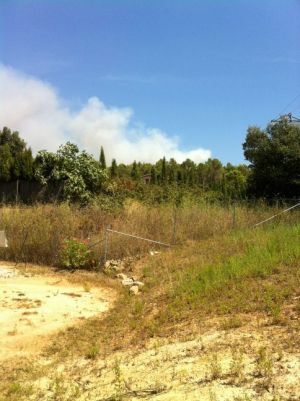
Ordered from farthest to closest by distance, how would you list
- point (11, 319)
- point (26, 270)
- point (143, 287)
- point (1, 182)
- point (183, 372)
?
point (1, 182)
point (26, 270)
point (143, 287)
point (11, 319)
point (183, 372)

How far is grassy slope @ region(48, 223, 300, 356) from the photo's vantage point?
21.3 ft

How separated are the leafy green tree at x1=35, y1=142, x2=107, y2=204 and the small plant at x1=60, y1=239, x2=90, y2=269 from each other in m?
5.49

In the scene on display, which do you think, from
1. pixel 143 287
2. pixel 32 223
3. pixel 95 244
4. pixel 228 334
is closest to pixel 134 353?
pixel 228 334

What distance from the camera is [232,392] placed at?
3875mm

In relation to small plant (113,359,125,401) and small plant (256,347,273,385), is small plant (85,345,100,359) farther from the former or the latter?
small plant (256,347,273,385)

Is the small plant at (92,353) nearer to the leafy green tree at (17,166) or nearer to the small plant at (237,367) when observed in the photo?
the small plant at (237,367)

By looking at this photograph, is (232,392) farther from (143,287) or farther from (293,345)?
(143,287)

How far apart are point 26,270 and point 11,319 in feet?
13.7

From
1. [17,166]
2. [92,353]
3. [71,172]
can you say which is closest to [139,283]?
[92,353]

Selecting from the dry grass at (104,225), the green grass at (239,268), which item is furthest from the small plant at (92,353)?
the dry grass at (104,225)

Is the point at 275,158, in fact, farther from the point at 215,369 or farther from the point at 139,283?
the point at 215,369

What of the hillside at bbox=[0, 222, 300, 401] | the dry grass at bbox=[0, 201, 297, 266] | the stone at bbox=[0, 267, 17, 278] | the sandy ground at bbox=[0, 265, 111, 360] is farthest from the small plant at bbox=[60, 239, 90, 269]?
the hillside at bbox=[0, 222, 300, 401]

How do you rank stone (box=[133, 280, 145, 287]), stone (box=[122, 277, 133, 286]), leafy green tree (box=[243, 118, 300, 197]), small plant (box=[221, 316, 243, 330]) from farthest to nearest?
leafy green tree (box=[243, 118, 300, 197])
stone (box=[122, 277, 133, 286])
stone (box=[133, 280, 145, 287])
small plant (box=[221, 316, 243, 330])

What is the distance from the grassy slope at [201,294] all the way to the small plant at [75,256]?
5.64 ft
